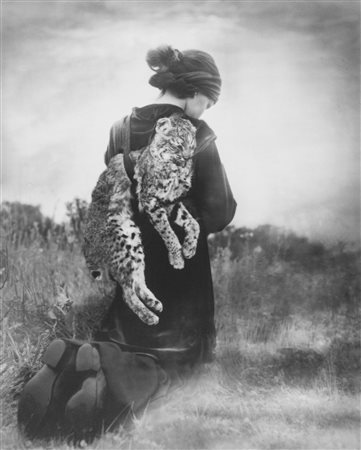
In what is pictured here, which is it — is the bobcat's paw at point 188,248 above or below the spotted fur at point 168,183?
below

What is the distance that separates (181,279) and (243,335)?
65 cm

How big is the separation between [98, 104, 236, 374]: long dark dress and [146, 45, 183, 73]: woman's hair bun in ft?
0.87

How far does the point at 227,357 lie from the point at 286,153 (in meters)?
1.43

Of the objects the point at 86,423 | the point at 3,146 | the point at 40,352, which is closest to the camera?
the point at 86,423

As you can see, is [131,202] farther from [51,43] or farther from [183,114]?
[51,43]

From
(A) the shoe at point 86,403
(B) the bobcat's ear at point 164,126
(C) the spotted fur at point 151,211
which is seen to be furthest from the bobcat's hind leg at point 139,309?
(B) the bobcat's ear at point 164,126

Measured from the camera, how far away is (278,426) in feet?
14.3

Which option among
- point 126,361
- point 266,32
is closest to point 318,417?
point 126,361

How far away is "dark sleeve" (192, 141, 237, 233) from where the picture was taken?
4.26m

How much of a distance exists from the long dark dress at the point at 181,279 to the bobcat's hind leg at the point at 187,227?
0.04 meters

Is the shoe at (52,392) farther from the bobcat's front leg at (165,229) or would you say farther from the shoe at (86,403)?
the bobcat's front leg at (165,229)

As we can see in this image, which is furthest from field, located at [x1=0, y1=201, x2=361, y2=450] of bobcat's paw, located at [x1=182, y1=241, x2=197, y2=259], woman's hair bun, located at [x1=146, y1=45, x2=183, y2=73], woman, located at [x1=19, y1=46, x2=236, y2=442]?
woman's hair bun, located at [x1=146, y1=45, x2=183, y2=73]

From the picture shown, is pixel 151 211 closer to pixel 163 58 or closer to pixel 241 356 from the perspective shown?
pixel 163 58

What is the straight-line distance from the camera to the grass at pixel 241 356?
4.21 m
